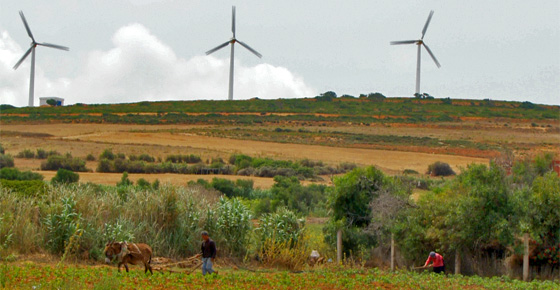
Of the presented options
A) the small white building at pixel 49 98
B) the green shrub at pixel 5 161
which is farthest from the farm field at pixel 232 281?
the small white building at pixel 49 98

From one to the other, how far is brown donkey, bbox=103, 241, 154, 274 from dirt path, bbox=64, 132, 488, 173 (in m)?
47.9

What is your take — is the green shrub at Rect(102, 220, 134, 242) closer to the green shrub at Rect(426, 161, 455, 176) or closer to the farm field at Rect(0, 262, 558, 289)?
the farm field at Rect(0, 262, 558, 289)

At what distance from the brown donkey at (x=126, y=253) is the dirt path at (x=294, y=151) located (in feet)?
157

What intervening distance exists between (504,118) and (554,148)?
93.0ft

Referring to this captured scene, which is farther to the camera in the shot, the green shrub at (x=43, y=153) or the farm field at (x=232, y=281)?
the green shrub at (x=43, y=153)

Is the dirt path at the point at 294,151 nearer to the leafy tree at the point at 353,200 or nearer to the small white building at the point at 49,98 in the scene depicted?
the leafy tree at the point at 353,200

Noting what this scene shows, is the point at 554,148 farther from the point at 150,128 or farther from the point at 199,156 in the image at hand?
the point at 150,128

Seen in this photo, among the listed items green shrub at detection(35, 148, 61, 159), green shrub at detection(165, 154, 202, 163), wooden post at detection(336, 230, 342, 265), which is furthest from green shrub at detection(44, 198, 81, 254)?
green shrub at detection(35, 148, 61, 159)

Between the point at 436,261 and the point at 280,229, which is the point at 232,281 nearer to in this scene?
the point at 436,261

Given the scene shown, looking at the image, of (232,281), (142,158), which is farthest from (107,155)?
(232,281)

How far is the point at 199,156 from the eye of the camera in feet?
229

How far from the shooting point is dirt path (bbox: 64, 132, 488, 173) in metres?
68.8

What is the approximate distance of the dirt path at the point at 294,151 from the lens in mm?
68812

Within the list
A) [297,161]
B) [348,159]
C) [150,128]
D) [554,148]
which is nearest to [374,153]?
[348,159]
